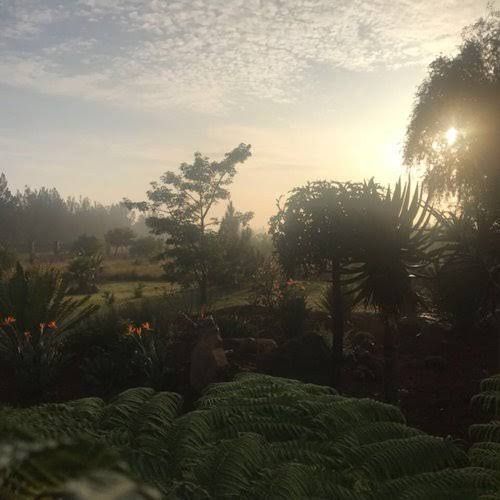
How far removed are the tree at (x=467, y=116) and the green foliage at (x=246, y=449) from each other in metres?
16.9

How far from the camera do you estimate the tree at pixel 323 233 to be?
324 inches

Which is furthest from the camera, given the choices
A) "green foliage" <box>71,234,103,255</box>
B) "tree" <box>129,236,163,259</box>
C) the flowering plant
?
"tree" <box>129,236,163,259</box>

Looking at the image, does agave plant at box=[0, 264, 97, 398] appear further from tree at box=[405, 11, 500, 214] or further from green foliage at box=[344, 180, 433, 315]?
tree at box=[405, 11, 500, 214]

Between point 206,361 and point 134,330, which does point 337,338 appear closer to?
point 206,361

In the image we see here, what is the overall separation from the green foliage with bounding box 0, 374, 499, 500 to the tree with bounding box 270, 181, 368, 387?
4707mm

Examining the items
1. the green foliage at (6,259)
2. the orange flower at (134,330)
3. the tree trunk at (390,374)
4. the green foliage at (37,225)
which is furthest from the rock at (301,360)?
the green foliage at (37,225)

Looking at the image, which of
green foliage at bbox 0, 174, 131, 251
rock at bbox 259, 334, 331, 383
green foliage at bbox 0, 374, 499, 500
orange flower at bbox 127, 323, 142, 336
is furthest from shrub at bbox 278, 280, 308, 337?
green foliage at bbox 0, 174, 131, 251

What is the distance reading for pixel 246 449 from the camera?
8.35 feet

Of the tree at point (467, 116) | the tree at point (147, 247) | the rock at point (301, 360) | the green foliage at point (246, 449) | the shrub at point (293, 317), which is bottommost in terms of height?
the rock at point (301, 360)

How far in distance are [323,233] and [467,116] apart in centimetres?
1418

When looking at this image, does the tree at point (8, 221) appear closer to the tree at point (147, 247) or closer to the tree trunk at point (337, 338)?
the tree at point (147, 247)

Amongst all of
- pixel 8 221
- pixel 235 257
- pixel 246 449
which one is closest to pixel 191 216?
pixel 235 257

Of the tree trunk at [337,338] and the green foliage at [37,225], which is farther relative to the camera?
the green foliage at [37,225]

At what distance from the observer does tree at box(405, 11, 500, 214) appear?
1927 cm
